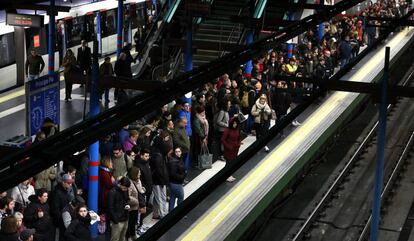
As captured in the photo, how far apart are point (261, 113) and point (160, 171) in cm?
528

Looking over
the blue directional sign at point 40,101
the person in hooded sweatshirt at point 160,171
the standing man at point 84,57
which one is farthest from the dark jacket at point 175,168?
the standing man at point 84,57

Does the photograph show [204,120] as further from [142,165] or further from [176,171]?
[142,165]

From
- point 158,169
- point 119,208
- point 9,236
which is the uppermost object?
point 9,236

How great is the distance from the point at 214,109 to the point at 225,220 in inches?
163

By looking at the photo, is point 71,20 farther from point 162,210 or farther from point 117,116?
point 117,116

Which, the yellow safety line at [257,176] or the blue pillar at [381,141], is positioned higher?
the blue pillar at [381,141]

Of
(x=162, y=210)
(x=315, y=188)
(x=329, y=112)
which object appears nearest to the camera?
(x=162, y=210)

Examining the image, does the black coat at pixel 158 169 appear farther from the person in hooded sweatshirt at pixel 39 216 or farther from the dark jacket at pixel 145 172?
the person in hooded sweatshirt at pixel 39 216

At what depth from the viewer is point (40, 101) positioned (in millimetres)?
13453

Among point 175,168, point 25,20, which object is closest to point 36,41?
point 25,20

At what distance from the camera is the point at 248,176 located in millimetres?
16359

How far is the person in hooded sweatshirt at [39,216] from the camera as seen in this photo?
10641mm

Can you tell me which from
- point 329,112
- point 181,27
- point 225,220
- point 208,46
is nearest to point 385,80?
point 225,220

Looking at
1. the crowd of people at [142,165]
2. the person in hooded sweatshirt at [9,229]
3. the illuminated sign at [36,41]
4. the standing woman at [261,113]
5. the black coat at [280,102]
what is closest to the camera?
the person in hooded sweatshirt at [9,229]
